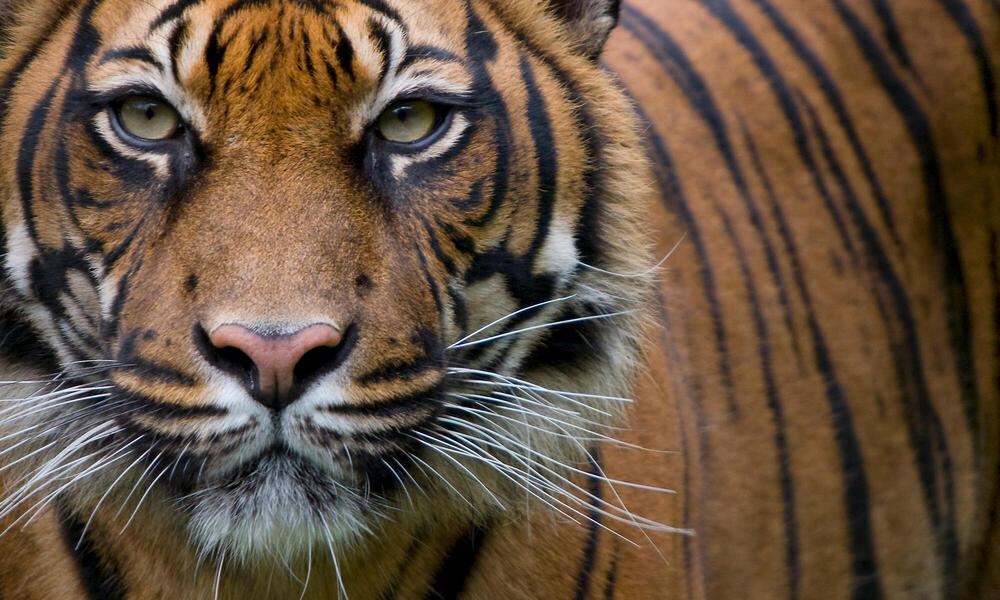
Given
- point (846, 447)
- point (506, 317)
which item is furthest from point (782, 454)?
point (506, 317)

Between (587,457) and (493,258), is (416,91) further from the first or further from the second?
(587,457)

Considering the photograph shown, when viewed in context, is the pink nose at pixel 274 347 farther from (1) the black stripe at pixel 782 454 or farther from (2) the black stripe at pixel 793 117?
(2) the black stripe at pixel 793 117

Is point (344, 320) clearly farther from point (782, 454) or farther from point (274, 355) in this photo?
point (782, 454)

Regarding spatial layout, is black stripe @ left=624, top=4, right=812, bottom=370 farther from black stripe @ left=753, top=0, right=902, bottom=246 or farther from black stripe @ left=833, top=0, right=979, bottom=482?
black stripe @ left=833, top=0, right=979, bottom=482

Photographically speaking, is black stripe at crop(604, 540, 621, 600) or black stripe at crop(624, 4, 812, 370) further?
black stripe at crop(624, 4, 812, 370)

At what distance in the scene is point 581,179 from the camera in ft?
6.50

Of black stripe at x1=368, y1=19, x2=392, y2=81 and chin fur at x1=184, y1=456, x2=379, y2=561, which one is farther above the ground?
black stripe at x1=368, y1=19, x2=392, y2=81

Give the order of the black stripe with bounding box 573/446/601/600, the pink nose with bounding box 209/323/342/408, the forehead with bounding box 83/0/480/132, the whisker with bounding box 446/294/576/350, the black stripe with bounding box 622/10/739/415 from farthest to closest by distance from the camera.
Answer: the black stripe with bounding box 622/10/739/415
the black stripe with bounding box 573/446/601/600
the whisker with bounding box 446/294/576/350
the forehead with bounding box 83/0/480/132
the pink nose with bounding box 209/323/342/408

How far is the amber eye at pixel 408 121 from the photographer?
179 centimetres

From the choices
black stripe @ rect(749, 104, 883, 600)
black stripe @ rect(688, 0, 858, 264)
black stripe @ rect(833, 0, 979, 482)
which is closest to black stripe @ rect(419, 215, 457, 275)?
black stripe @ rect(749, 104, 883, 600)

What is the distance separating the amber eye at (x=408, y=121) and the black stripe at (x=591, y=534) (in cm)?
62

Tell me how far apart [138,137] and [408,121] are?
38 cm

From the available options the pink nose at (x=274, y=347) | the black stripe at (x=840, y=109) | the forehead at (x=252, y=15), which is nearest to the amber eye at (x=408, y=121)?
the forehead at (x=252, y=15)

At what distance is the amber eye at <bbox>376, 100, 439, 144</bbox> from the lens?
5.89 ft
